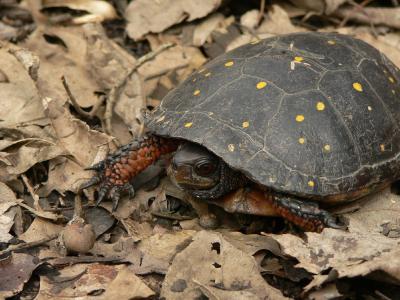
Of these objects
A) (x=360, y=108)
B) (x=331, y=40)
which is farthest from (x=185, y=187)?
(x=331, y=40)

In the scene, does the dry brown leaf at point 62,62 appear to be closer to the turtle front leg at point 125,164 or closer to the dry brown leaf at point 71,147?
the dry brown leaf at point 71,147

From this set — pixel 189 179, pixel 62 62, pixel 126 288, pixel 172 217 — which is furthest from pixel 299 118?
pixel 62 62

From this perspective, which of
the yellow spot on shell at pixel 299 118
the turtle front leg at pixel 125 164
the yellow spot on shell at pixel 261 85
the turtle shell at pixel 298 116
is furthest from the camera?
the turtle front leg at pixel 125 164

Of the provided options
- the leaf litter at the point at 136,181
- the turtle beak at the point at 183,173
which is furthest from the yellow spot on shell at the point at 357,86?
the turtle beak at the point at 183,173

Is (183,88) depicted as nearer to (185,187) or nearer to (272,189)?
(185,187)

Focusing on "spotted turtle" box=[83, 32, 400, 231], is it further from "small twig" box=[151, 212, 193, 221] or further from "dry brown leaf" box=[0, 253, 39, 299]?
"dry brown leaf" box=[0, 253, 39, 299]

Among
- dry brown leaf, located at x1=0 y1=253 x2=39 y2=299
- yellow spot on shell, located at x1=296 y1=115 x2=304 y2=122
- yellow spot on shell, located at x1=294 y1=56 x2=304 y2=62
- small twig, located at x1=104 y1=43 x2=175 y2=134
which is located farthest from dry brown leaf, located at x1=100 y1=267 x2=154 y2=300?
yellow spot on shell, located at x1=294 y1=56 x2=304 y2=62

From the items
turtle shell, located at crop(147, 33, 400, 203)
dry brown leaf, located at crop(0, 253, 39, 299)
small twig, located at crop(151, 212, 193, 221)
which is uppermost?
turtle shell, located at crop(147, 33, 400, 203)
